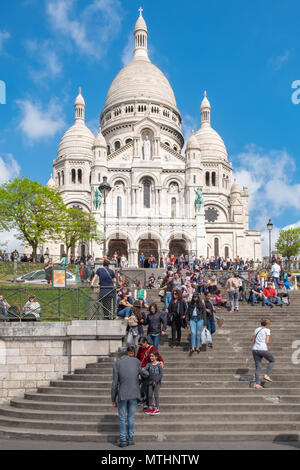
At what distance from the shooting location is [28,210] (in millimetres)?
35406

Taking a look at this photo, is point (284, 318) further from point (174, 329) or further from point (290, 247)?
point (290, 247)

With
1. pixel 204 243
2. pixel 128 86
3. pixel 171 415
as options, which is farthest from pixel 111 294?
pixel 128 86

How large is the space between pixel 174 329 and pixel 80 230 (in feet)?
98.1

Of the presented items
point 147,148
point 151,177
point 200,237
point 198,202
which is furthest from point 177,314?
point 147,148

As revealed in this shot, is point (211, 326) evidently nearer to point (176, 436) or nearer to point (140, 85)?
point (176, 436)

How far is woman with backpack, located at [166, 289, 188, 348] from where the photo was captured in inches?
505

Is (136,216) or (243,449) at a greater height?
(136,216)

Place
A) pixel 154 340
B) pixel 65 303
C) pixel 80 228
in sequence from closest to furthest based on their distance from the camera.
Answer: pixel 154 340 < pixel 65 303 < pixel 80 228

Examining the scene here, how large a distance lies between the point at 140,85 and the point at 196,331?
6713cm

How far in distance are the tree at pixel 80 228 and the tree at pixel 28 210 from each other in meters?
4.82

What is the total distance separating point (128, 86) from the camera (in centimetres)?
7481

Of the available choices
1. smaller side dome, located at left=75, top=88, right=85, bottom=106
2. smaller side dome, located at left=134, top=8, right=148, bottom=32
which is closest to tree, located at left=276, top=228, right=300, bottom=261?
smaller side dome, located at left=75, top=88, right=85, bottom=106

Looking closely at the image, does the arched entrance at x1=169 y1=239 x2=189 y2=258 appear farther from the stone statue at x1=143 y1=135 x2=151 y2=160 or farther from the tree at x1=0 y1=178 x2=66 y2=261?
the tree at x1=0 y1=178 x2=66 y2=261

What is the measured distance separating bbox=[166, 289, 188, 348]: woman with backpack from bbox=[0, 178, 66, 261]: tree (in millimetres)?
21690
